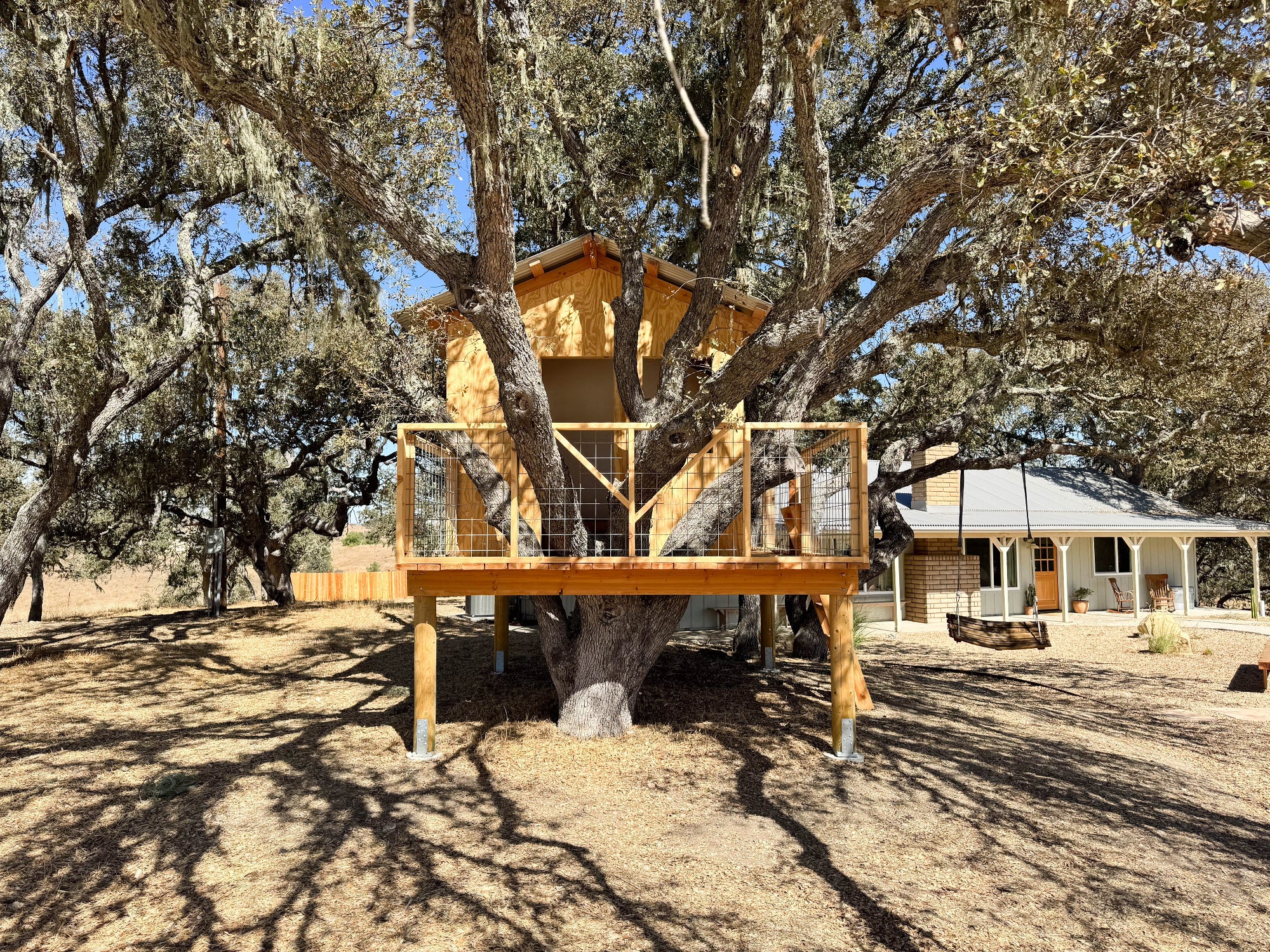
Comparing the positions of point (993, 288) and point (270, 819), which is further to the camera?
point (993, 288)

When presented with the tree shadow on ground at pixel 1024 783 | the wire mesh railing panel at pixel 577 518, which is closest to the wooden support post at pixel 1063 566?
the tree shadow on ground at pixel 1024 783

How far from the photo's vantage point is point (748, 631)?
12523mm

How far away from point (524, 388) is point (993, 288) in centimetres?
448

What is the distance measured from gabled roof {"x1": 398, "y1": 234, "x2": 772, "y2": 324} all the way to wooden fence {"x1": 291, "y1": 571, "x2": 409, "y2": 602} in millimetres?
15552

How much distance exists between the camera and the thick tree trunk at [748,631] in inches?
489

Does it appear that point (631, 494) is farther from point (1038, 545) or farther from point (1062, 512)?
point (1038, 545)

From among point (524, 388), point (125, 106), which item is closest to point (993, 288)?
point (524, 388)

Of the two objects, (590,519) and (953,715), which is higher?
(590,519)

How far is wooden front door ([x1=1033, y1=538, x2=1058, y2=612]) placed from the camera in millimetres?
20328

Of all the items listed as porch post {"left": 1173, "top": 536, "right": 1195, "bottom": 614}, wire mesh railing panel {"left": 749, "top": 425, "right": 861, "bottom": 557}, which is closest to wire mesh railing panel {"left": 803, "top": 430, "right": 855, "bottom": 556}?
wire mesh railing panel {"left": 749, "top": 425, "right": 861, "bottom": 557}

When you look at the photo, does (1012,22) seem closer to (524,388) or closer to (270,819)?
(524,388)

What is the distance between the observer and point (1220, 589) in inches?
1148

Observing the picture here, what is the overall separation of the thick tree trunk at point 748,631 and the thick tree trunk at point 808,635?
0.72 meters

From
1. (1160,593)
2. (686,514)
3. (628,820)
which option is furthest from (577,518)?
(1160,593)
